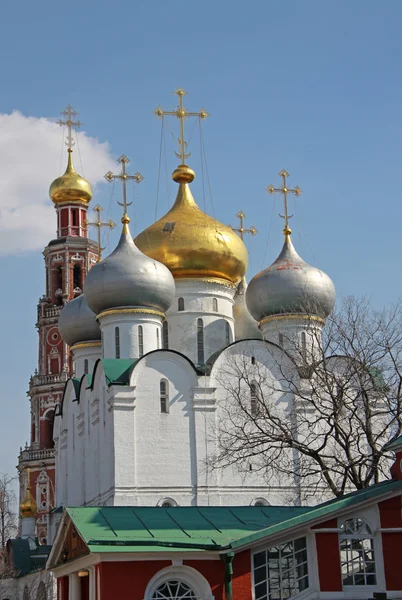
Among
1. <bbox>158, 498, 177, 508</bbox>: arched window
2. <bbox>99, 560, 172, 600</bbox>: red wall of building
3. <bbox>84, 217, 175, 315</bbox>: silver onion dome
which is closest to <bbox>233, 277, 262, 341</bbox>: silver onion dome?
<bbox>84, 217, 175, 315</bbox>: silver onion dome

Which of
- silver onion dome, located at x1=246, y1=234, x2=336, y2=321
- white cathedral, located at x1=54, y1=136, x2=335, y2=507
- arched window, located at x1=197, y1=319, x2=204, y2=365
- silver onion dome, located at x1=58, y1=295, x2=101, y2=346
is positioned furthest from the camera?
silver onion dome, located at x1=58, y1=295, x2=101, y2=346

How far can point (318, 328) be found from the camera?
1194 inches

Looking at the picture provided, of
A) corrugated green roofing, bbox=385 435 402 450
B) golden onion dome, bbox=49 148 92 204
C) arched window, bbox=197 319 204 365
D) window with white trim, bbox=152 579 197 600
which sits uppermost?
golden onion dome, bbox=49 148 92 204

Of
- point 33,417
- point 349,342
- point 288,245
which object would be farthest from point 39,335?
point 349,342

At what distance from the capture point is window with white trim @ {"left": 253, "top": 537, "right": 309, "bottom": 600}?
15.4 m

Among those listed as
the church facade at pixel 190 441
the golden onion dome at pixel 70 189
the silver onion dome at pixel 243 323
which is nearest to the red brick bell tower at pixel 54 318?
the golden onion dome at pixel 70 189

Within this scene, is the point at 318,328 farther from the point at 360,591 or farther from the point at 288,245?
the point at 360,591

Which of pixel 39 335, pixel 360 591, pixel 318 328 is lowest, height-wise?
pixel 360 591

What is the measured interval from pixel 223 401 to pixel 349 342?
6894 millimetres

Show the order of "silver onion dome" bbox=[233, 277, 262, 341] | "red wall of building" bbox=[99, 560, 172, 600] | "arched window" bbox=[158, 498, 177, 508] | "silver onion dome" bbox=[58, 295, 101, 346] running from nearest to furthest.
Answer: "red wall of building" bbox=[99, 560, 172, 600]
"arched window" bbox=[158, 498, 177, 508]
"silver onion dome" bbox=[233, 277, 262, 341]
"silver onion dome" bbox=[58, 295, 101, 346]

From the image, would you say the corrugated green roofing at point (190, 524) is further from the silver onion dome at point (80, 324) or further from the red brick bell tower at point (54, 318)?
the red brick bell tower at point (54, 318)

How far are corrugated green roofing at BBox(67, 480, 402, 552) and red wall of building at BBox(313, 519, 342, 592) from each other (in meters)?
0.27

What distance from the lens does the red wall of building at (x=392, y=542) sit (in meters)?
15.3

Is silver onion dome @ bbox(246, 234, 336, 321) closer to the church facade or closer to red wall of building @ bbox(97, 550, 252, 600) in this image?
the church facade
